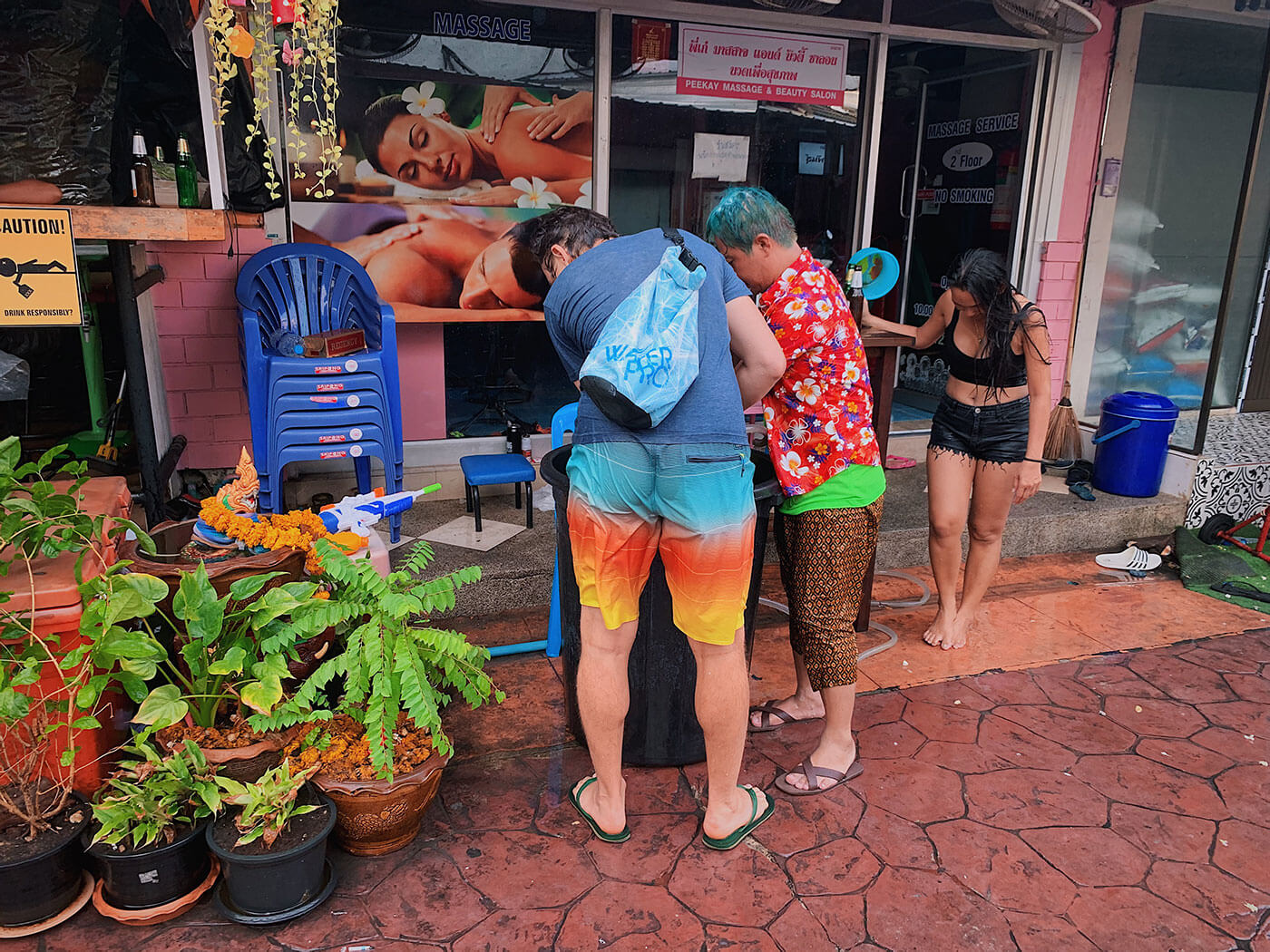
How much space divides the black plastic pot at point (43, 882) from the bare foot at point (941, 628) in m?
3.25

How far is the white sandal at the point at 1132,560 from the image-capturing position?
507cm

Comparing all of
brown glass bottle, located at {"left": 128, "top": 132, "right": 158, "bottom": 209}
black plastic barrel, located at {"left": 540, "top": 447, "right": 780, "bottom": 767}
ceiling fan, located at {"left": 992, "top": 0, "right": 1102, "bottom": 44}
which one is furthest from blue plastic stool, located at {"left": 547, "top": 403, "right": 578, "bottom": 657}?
ceiling fan, located at {"left": 992, "top": 0, "right": 1102, "bottom": 44}

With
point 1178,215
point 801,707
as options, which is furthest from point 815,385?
point 1178,215

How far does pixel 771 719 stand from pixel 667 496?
4.48 ft

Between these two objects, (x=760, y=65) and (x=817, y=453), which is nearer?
(x=817, y=453)

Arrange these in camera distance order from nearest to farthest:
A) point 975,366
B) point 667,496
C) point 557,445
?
point 667,496
point 557,445
point 975,366

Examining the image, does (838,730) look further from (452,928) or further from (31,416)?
(31,416)

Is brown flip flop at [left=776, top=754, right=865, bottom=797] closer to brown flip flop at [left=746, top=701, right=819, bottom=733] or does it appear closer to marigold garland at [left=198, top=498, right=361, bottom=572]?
brown flip flop at [left=746, top=701, right=819, bottom=733]

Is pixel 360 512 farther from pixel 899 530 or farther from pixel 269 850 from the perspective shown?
pixel 899 530

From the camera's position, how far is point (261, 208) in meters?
4.15

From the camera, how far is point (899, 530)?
Result: 4895 millimetres

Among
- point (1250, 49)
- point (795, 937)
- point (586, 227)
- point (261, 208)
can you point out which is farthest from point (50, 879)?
point (1250, 49)

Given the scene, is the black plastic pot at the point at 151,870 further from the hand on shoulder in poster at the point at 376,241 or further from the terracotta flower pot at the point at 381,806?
the hand on shoulder in poster at the point at 376,241

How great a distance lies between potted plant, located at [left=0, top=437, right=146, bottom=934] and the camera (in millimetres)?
2254
